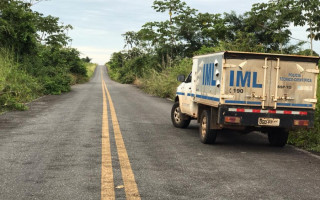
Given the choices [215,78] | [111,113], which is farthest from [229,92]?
[111,113]

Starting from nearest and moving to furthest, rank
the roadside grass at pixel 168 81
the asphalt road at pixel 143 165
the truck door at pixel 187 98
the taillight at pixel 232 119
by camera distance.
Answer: the asphalt road at pixel 143 165 < the taillight at pixel 232 119 < the truck door at pixel 187 98 < the roadside grass at pixel 168 81

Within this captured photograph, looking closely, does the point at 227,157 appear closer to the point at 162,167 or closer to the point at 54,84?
the point at 162,167

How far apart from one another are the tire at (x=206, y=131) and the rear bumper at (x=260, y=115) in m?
0.63

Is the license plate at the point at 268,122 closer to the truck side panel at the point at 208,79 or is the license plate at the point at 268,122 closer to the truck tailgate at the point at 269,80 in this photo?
the truck tailgate at the point at 269,80

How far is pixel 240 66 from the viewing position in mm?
7492

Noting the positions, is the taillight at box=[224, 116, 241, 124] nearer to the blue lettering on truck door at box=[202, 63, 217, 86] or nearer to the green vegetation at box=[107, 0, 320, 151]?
the blue lettering on truck door at box=[202, 63, 217, 86]

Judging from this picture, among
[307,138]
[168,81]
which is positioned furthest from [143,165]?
[168,81]

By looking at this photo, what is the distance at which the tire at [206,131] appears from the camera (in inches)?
316

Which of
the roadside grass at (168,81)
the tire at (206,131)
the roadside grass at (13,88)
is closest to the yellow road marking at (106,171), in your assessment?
the tire at (206,131)

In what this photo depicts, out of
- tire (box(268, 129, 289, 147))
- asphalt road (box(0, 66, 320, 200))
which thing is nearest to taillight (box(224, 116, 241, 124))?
asphalt road (box(0, 66, 320, 200))

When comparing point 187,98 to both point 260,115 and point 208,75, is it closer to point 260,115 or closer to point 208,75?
point 208,75

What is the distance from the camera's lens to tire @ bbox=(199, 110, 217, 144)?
26.3 ft

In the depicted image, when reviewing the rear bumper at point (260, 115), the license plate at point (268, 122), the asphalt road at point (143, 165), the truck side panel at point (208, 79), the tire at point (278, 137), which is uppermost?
the truck side panel at point (208, 79)

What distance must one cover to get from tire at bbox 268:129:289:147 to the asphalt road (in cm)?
22
